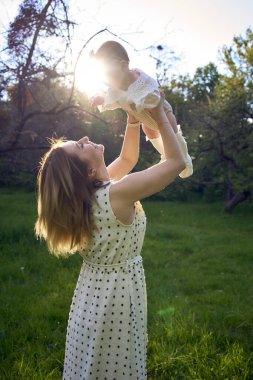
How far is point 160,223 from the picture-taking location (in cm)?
931

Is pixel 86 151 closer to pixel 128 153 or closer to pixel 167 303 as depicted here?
pixel 128 153

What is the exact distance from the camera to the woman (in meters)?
1.77

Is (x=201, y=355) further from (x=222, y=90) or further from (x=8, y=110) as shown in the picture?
(x=222, y=90)

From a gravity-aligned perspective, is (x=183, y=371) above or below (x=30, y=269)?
below

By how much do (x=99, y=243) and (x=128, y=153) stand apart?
1.98 feet

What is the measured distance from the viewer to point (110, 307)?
Result: 6.15 feet

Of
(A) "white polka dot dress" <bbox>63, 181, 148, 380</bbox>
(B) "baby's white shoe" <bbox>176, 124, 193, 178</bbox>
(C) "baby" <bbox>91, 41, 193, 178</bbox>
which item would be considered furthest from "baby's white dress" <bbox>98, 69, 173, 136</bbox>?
(A) "white polka dot dress" <bbox>63, 181, 148, 380</bbox>

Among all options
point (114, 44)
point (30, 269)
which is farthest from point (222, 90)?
point (114, 44)

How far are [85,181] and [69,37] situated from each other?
3702 mm

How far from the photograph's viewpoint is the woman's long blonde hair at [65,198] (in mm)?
1767

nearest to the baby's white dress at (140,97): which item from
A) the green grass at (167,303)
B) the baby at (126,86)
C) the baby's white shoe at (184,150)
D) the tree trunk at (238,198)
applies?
the baby at (126,86)

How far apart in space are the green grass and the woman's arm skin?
61.0 inches

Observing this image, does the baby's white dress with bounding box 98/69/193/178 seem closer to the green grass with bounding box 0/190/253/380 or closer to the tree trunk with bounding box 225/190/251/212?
the green grass with bounding box 0/190/253/380

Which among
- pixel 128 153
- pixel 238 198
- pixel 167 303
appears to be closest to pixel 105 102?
pixel 128 153
